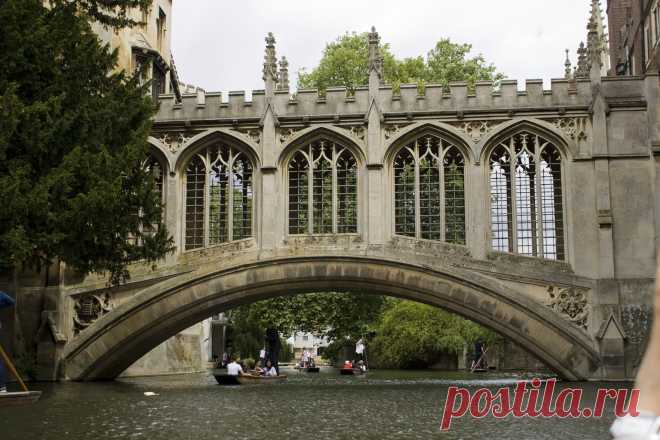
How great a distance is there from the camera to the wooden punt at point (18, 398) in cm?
1223

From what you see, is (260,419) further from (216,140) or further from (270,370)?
(270,370)

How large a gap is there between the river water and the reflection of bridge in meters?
3.44

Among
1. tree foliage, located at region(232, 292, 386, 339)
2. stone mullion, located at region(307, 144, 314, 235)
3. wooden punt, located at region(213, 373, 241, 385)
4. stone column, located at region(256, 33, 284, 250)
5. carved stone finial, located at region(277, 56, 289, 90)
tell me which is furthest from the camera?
tree foliage, located at region(232, 292, 386, 339)

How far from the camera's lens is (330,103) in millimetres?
21297

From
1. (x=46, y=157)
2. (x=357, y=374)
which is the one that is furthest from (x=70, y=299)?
Answer: (x=357, y=374)

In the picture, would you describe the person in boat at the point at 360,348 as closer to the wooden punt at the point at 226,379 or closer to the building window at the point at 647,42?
the wooden punt at the point at 226,379

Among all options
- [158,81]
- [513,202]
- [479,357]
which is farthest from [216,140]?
[479,357]

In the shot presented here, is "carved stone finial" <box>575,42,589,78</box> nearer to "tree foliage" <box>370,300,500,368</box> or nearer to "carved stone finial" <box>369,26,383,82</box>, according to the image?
"carved stone finial" <box>369,26,383,82</box>

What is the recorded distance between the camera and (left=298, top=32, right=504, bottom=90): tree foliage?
39.5m

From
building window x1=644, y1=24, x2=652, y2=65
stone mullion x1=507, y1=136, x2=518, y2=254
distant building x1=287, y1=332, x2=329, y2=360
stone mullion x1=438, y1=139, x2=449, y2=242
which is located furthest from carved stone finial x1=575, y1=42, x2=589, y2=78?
distant building x1=287, y1=332, x2=329, y2=360

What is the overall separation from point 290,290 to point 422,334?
16365mm

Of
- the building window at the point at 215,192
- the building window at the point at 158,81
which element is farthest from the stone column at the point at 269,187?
the building window at the point at 158,81

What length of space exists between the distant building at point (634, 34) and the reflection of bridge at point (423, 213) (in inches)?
203

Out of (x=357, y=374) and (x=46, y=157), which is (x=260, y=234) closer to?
(x=46, y=157)
